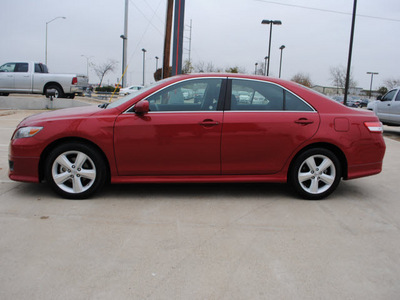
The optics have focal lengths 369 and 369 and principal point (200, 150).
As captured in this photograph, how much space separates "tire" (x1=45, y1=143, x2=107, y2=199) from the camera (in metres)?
4.38

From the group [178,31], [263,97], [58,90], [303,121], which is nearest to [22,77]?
[58,90]

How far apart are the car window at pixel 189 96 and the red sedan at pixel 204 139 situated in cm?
1

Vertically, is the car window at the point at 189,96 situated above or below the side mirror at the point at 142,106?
→ above

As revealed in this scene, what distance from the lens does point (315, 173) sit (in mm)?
4648

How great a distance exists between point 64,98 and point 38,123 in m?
14.2

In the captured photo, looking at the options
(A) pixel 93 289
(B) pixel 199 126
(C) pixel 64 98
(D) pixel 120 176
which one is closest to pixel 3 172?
(D) pixel 120 176

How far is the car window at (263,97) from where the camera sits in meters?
4.65

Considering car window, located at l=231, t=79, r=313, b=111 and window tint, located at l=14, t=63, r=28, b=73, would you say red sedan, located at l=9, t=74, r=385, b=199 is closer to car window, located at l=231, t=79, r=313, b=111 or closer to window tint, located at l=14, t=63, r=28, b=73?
car window, located at l=231, t=79, r=313, b=111

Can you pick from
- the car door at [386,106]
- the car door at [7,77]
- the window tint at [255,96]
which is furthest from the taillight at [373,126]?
the car door at [7,77]

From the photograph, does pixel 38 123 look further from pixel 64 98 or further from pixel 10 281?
pixel 64 98

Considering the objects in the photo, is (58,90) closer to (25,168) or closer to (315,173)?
(25,168)

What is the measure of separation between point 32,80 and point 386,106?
50.1 ft

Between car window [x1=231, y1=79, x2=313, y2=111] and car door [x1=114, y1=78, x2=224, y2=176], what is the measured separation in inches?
10.7

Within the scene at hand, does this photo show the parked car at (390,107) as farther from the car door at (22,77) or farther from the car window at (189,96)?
the car door at (22,77)
